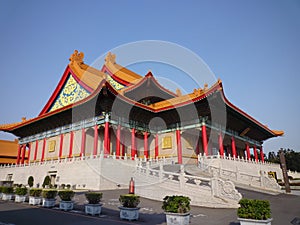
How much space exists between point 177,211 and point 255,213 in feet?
7.10

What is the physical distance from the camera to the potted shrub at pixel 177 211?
22.0ft

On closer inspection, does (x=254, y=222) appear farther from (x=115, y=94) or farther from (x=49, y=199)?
(x=115, y=94)

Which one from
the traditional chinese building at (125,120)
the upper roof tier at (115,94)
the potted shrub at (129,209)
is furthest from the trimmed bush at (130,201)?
the upper roof tier at (115,94)

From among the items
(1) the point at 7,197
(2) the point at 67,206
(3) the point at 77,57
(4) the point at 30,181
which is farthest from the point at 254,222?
(3) the point at 77,57

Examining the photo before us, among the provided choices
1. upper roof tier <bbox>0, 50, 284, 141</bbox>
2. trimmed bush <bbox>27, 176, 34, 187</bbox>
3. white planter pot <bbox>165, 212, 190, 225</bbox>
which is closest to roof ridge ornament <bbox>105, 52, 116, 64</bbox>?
upper roof tier <bbox>0, 50, 284, 141</bbox>

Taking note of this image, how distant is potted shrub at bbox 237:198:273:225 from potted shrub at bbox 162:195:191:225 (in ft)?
5.27

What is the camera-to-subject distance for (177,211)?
6.80 metres

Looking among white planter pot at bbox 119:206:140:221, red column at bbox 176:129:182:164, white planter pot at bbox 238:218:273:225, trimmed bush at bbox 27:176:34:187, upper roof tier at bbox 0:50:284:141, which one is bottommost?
white planter pot at bbox 119:206:140:221

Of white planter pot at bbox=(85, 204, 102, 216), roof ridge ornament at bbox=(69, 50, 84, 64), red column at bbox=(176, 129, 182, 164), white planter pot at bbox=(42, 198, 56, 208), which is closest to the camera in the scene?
white planter pot at bbox=(85, 204, 102, 216)

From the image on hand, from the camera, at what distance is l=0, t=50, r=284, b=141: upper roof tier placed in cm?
2181

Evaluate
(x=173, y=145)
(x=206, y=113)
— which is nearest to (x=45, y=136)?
(x=173, y=145)

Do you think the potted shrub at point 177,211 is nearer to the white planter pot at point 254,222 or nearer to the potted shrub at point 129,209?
the potted shrub at point 129,209

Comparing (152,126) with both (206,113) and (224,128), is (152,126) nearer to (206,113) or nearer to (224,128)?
(206,113)

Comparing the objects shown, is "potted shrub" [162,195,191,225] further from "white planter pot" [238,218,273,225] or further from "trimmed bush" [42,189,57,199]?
"trimmed bush" [42,189,57,199]
